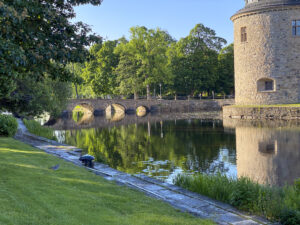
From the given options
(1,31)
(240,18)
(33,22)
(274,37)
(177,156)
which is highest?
(240,18)

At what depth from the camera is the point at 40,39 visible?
6633mm

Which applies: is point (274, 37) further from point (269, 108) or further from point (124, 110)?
point (124, 110)

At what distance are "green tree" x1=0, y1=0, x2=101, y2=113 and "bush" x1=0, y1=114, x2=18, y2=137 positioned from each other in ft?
27.0

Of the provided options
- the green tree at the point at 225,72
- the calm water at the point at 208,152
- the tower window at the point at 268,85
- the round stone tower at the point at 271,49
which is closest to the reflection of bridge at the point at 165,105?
the green tree at the point at 225,72

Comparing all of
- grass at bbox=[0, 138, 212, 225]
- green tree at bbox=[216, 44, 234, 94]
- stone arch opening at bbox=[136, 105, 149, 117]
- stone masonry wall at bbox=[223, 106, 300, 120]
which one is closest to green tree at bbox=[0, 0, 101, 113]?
grass at bbox=[0, 138, 212, 225]

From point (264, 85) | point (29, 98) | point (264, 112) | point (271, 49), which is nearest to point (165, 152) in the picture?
point (29, 98)

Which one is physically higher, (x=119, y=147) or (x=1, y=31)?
(x=1, y=31)

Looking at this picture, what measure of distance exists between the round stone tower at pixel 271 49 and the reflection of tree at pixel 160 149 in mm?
12065

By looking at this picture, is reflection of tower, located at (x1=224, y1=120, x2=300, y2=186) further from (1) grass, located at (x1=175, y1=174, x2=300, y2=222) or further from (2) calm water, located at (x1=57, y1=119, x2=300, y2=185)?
(1) grass, located at (x1=175, y1=174, x2=300, y2=222)

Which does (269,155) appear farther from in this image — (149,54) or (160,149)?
(149,54)

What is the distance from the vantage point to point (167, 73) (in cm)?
5019

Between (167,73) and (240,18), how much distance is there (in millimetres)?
19082

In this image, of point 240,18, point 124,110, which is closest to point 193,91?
point 124,110

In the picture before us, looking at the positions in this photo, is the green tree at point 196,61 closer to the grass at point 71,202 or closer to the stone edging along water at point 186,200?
the stone edging along water at point 186,200
